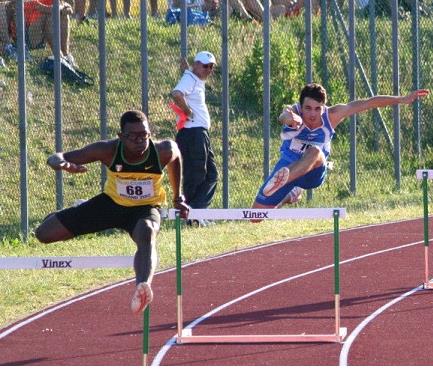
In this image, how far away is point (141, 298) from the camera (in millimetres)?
9227

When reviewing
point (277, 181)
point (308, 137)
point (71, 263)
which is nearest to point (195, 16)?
point (308, 137)

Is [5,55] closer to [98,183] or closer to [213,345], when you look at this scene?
[98,183]

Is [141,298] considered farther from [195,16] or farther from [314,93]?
[195,16]

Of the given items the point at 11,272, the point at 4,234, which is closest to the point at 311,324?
the point at 11,272

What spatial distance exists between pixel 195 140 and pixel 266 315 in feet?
14.6

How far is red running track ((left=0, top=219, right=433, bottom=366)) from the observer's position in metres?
10.1

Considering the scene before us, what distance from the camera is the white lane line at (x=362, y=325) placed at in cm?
1008

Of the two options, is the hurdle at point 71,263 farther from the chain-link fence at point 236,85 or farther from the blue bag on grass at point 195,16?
the blue bag on grass at point 195,16

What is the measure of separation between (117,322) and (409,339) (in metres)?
2.46

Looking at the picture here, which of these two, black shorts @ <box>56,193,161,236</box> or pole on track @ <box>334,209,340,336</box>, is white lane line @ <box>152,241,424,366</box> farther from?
pole on track @ <box>334,209,340,336</box>

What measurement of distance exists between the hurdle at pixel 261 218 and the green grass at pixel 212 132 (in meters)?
3.66

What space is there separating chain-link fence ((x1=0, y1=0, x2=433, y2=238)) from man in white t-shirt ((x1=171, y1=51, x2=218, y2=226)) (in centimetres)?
100

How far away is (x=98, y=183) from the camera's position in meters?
18.4

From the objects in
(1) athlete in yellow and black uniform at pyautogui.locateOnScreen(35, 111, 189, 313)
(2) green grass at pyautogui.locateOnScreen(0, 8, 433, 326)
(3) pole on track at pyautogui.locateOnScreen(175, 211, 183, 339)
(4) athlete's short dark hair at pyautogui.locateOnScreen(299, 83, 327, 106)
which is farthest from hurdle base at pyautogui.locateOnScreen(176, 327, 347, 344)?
(2) green grass at pyautogui.locateOnScreen(0, 8, 433, 326)
